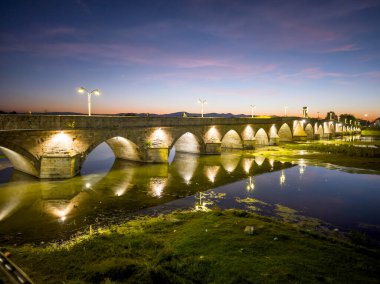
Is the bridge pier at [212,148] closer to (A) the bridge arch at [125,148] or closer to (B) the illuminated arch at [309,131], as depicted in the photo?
(A) the bridge arch at [125,148]

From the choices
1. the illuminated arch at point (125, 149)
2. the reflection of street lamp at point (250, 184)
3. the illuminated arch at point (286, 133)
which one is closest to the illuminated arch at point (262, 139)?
the illuminated arch at point (286, 133)

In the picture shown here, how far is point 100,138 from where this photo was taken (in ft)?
80.9

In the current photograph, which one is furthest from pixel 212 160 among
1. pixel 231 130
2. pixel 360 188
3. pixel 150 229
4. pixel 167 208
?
pixel 150 229

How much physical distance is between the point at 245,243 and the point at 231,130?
35.6 m

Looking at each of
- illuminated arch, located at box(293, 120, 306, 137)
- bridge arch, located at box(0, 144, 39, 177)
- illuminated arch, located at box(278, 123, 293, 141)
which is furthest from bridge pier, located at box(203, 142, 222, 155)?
illuminated arch, located at box(293, 120, 306, 137)

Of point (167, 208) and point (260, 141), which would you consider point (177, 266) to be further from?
point (260, 141)

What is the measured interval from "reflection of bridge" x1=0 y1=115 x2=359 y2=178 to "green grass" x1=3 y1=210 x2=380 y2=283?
1164 centimetres

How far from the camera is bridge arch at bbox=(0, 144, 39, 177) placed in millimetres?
18891

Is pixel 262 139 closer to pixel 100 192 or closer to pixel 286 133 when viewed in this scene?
pixel 286 133

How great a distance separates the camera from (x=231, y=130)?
145ft

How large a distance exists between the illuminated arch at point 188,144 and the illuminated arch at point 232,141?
8.82m

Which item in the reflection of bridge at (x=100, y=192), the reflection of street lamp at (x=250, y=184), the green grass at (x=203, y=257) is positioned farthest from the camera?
the reflection of street lamp at (x=250, y=184)

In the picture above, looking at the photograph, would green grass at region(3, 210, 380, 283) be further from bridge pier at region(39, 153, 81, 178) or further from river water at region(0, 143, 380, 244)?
bridge pier at region(39, 153, 81, 178)

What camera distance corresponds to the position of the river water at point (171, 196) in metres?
13.3
